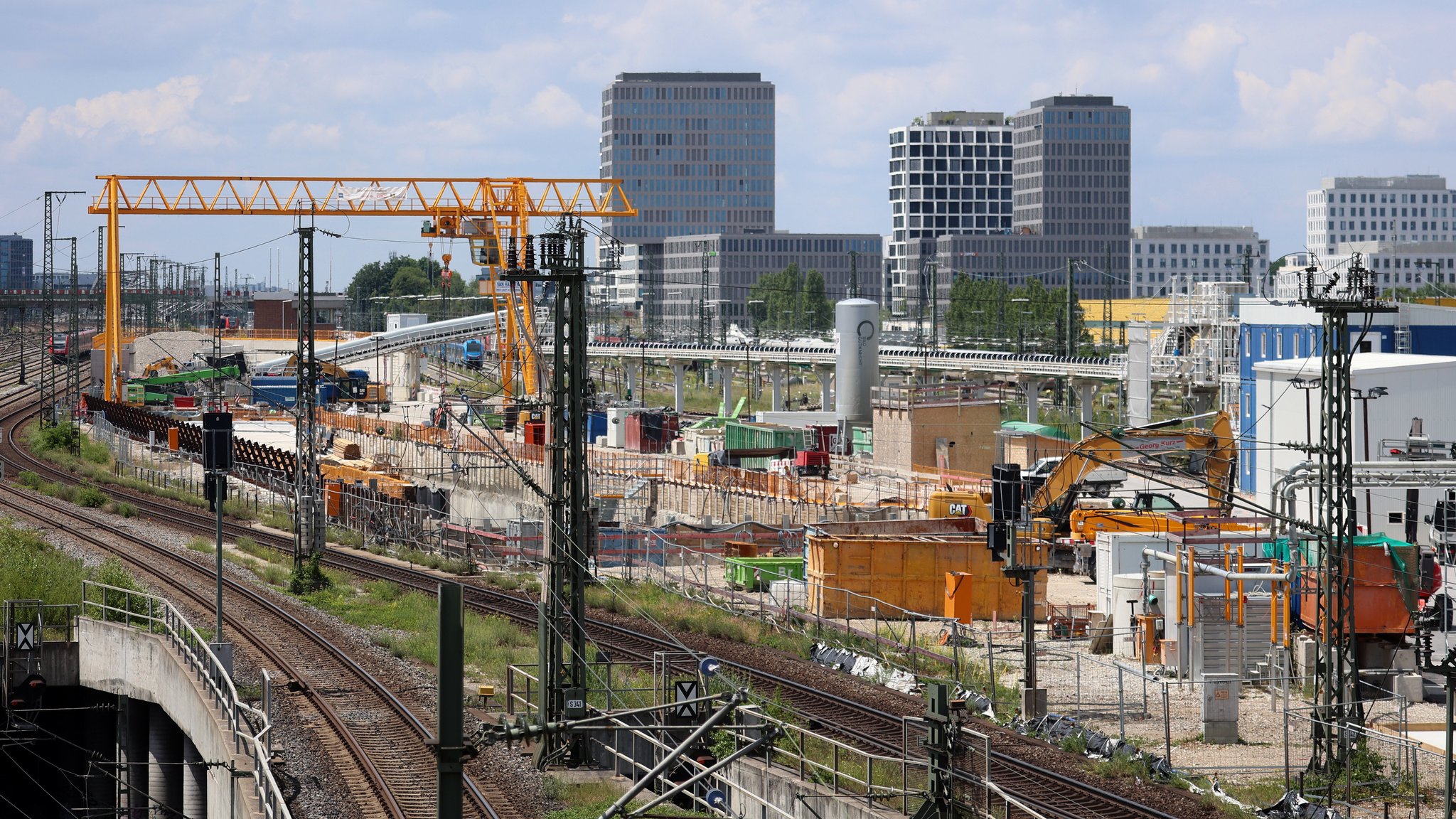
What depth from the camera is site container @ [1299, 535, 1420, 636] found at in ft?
85.1

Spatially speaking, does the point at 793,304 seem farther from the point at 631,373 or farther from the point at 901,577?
the point at 901,577

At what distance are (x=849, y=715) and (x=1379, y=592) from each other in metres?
9.19

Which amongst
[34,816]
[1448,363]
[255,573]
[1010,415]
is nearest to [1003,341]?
[1010,415]

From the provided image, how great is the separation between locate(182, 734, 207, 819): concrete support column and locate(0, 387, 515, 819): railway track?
67.0 inches

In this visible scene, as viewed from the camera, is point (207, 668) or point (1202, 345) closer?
point (207, 668)

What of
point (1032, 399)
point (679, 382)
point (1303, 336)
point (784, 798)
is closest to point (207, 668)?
point (784, 798)

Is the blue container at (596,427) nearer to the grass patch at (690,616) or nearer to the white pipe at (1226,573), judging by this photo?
the grass patch at (690,616)

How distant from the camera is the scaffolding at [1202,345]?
2482 inches

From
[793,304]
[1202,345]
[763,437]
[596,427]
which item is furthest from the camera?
[793,304]

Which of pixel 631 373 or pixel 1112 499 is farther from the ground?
Answer: pixel 631 373

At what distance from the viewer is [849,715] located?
23172 millimetres

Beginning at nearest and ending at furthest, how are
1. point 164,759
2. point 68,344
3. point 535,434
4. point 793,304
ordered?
1. point 164,759
2. point 535,434
3. point 68,344
4. point 793,304

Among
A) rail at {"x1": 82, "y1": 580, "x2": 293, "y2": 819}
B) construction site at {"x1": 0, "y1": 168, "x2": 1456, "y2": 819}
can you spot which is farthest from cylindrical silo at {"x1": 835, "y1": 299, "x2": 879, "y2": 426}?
rail at {"x1": 82, "y1": 580, "x2": 293, "y2": 819}

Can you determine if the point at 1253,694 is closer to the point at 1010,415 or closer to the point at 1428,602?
the point at 1428,602
